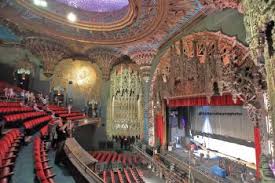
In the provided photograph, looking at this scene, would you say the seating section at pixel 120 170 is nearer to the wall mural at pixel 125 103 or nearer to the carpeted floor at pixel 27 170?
the wall mural at pixel 125 103

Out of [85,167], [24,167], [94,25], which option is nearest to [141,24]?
[94,25]

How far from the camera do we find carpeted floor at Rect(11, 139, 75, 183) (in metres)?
2.68

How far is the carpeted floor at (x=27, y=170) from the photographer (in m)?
2.68

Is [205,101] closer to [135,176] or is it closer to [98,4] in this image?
[135,176]

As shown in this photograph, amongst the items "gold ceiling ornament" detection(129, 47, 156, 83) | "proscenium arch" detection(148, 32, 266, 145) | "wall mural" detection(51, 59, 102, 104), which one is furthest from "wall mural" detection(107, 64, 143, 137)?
"proscenium arch" detection(148, 32, 266, 145)

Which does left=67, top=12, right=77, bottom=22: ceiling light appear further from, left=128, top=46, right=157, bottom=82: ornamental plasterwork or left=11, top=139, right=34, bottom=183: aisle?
left=11, top=139, right=34, bottom=183: aisle

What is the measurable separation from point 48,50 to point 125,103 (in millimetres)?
5930

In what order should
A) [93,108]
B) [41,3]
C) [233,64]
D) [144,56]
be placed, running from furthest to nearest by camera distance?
1. [93,108]
2. [144,56]
3. [41,3]
4. [233,64]

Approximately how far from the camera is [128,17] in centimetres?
812

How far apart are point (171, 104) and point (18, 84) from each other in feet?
31.1

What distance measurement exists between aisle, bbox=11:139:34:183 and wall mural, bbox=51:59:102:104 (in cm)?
884

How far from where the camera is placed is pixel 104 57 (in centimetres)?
1236

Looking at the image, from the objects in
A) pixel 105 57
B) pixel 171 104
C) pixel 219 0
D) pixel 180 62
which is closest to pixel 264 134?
pixel 219 0

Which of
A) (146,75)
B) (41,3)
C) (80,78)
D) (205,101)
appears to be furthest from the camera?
(80,78)
